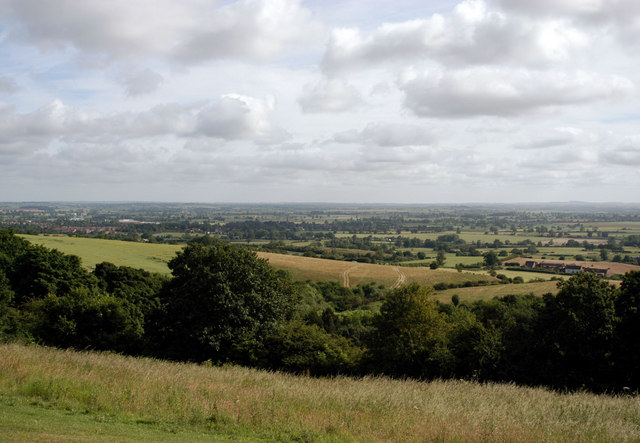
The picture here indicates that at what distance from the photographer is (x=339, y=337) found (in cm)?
2605

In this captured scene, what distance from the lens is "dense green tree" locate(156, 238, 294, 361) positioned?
77.2 feet

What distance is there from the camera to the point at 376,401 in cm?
1175

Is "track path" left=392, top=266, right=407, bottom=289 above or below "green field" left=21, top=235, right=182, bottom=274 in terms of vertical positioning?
below

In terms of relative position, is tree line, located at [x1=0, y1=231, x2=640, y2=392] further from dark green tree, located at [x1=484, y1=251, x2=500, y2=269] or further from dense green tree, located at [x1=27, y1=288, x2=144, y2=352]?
A: dark green tree, located at [x1=484, y1=251, x2=500, y2=269]

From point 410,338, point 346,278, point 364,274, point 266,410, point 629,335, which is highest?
point 266,410

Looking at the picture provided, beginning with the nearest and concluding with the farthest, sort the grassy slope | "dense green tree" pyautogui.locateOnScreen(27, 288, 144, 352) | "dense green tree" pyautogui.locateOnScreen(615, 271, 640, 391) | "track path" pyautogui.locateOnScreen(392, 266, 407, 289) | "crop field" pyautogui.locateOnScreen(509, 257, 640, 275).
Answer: the grassy slope < "dense green tree" pyautogui.locateOnScreen(615, 271, 640, 391) < "dense green tree" pyautogui.locateOnScreen(27, 288, 144, 352) < "track path" pyautogui.locateOnScreen(392, 266, 407, 289) < "crop field" pyautogui.locateOnScreen(509, 257, 640, 275)

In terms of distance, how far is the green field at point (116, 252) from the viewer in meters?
71.3

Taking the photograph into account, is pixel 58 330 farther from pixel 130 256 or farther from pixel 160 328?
pixel 130 256

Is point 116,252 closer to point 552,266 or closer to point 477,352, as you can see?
point 477,352

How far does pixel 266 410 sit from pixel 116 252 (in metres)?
78.3

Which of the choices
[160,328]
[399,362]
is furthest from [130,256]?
[399,362]

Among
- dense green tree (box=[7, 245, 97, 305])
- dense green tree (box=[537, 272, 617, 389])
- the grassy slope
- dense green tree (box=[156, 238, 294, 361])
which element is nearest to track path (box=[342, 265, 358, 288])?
dense green tree (box=[7, 245, 97, 305])

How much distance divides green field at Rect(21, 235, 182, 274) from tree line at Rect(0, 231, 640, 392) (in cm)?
3951

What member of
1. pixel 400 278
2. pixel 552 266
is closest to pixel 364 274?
pixel 400 278
